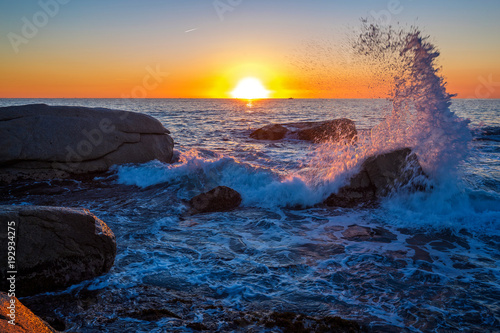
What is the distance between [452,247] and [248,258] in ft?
10.6

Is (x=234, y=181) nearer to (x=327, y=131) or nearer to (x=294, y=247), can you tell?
(x=294, y=247)

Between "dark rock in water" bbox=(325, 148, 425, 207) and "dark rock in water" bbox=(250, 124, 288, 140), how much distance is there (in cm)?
1155

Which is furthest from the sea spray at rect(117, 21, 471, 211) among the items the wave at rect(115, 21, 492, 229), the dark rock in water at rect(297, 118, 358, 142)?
the dark rock in water at rect(297, 118, 358, 142)

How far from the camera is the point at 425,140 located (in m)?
7.72

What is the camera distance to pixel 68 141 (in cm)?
930

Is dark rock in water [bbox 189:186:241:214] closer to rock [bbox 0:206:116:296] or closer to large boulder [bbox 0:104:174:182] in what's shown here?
rock [bbox 0:206:116:296]

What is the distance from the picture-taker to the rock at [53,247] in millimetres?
3627

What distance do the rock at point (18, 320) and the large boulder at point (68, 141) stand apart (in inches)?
293

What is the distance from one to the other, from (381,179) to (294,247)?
11.0ft

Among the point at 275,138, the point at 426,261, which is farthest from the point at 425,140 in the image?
the point at 275,138

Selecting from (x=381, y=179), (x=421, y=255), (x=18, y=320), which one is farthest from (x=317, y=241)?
(x=18, y=320)

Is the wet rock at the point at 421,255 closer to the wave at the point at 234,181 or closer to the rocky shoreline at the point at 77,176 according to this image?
the rocky shoreline at the point at 77,176

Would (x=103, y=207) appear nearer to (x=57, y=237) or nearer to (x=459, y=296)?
(x=57, y=237)

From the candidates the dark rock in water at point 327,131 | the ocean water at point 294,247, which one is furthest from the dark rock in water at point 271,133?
the ocean water at point 294,247
